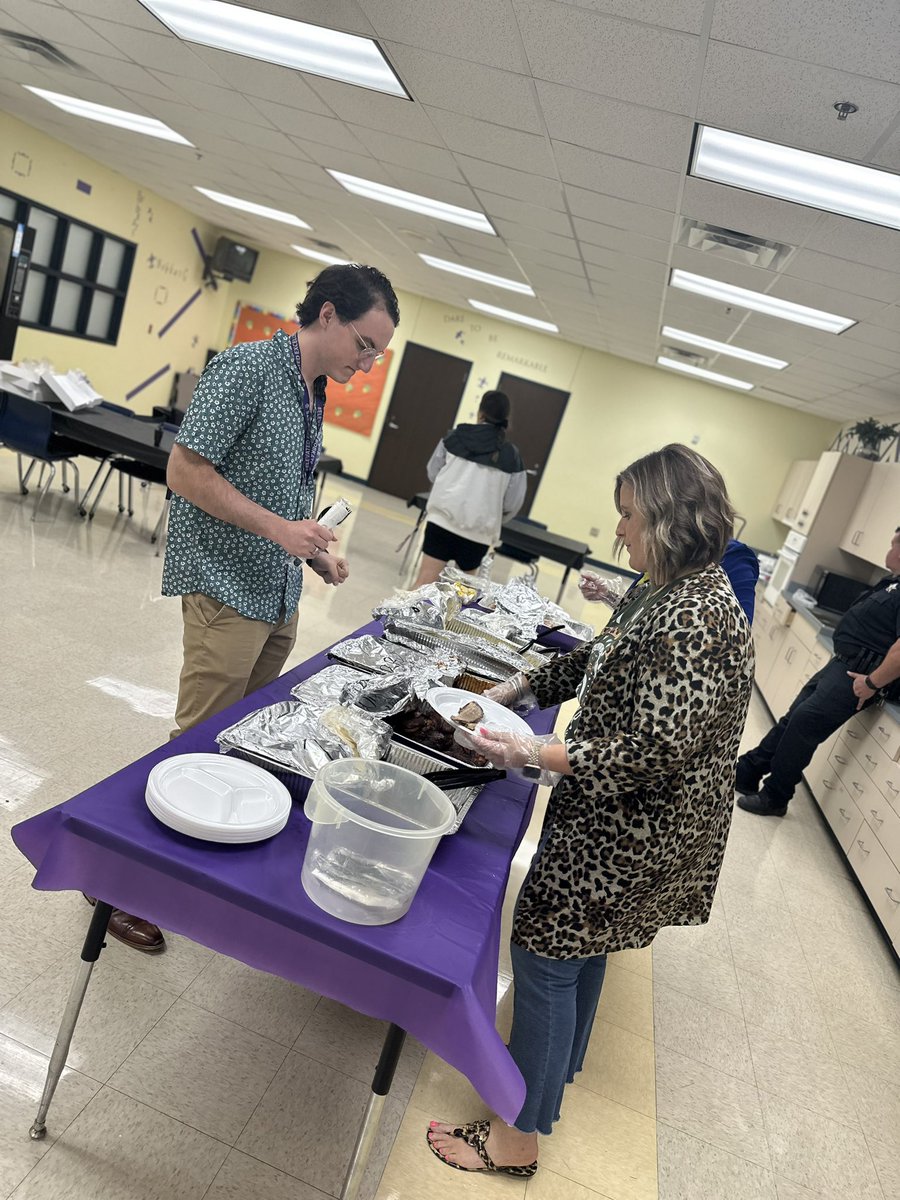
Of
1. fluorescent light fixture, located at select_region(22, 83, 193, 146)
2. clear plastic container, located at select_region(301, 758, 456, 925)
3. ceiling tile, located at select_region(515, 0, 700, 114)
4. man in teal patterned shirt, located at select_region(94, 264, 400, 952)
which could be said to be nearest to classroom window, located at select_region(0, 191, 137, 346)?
fluorescent light fixture, located at select_region(22, 83, 193, 146)

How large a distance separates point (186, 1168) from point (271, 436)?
1.49 metres

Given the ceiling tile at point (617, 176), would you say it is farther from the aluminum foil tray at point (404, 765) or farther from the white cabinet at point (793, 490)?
the white cabinet at point (793, 490)

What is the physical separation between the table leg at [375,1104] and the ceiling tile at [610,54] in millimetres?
2895

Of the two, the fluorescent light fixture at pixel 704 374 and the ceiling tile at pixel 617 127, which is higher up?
the fluorescent light fixture at pixel 704 374

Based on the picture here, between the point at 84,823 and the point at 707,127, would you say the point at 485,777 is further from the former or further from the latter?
the point at 707,127

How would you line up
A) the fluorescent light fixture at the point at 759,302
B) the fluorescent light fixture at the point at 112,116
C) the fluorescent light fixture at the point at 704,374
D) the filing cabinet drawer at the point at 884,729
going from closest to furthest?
1. the filing cabinet drawer at the point at 884,729
2. the fluorescent light fixture at the point at 759,302
3. the fluorescent light fixture at the point at 112,116
4. the fluorescent light fixture at the point at 704,374

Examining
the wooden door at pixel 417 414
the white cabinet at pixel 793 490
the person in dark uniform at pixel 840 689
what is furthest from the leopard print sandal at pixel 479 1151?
the wooden door at pixel 417 414

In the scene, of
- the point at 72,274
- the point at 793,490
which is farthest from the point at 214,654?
the point at 793,490

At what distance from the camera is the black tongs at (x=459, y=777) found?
5.08 feet

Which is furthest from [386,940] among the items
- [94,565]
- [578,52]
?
[94,565]

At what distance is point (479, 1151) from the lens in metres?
1.75

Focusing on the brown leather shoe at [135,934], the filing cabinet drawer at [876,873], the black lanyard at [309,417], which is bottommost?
the brown leather shoe at [135,934]

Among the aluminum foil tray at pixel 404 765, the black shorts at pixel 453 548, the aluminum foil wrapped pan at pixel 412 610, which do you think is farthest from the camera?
the black shorts at pixel 453 548

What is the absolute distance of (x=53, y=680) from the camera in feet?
10.9
